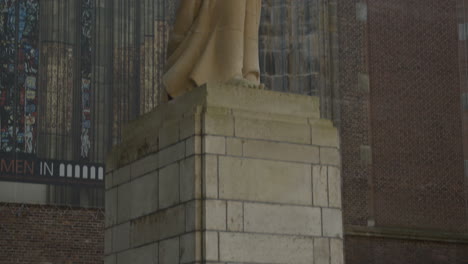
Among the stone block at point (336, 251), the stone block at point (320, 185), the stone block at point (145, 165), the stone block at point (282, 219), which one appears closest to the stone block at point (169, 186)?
the stone block at point (145, 165)

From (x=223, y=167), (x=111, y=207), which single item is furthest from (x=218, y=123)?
(x=111, y=207)

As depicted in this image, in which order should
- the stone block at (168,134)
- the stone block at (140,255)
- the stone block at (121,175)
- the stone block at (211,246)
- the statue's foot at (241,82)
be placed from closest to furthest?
the stone block at (211,246) < the stone block at (168,134) < the stone block at (140,255) < the statue's foot at (241,82) < the stone block at (121,175)

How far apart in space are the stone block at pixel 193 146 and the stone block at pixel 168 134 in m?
0.22

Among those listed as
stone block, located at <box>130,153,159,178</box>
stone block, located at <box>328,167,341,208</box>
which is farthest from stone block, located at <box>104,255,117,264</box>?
stone block, located at <box>328,167,341,208</box>

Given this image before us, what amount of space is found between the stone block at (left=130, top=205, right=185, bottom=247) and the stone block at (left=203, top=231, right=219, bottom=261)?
272mm

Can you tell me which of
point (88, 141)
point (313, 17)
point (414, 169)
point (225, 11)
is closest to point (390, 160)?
point (414, 169)

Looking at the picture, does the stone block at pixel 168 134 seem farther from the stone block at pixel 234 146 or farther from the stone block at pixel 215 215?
the stone block at pixel 215 215

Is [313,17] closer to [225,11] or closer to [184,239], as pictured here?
[225,11]

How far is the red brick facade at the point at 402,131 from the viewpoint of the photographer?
20.0 metres

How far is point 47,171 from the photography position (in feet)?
53.1

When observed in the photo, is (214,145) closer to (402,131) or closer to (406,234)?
(406,234)

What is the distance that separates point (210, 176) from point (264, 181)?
0.51 meters

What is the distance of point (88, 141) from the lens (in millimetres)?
16703

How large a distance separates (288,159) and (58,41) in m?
9.66
